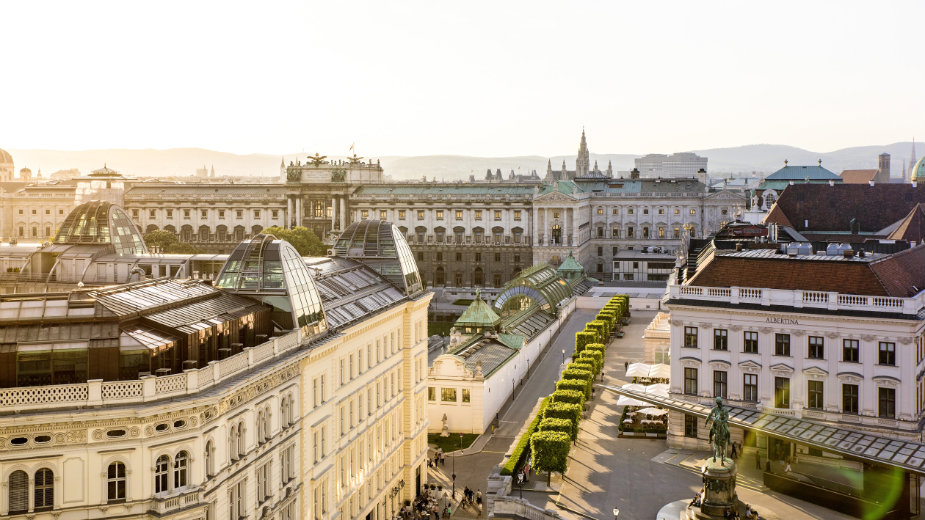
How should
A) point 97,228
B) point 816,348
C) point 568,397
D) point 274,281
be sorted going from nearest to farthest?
point 274,281 < point 816,348 < point 568,397 < point 97,228

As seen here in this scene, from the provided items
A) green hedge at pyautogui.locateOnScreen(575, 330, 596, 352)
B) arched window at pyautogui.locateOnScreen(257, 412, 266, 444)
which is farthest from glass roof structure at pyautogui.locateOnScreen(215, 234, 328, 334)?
green hedge at pyautogui.locateOnScreen(575, 330, 596, 352)

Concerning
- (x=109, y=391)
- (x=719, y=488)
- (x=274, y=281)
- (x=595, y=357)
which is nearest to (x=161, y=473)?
(x=109, y=391)

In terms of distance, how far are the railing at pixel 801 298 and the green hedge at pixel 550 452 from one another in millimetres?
13671

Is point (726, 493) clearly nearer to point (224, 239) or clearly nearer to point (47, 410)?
point (47, 410)

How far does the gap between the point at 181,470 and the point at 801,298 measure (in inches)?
1611

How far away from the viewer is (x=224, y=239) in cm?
19550

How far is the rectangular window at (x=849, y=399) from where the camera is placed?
201ft

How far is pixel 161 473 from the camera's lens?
38000 mm

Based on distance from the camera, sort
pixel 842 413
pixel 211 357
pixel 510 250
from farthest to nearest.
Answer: pixel 510 250, pixel 842 413, pixel 211 357

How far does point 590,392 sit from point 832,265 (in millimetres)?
24110

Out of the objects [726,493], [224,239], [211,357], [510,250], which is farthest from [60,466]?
[224,239]

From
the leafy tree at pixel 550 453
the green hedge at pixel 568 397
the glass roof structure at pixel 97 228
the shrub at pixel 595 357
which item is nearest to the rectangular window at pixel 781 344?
the green hedge at pixel 568 397

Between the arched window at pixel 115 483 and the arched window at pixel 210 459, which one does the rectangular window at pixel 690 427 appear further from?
the arched window at pixel 115 483

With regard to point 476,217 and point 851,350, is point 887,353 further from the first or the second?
point 476,217
